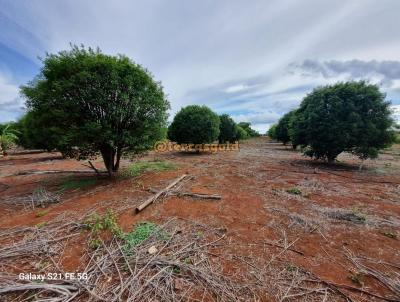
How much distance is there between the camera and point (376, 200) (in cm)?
567

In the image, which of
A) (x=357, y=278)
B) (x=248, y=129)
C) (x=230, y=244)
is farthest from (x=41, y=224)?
(x=248, y=129)

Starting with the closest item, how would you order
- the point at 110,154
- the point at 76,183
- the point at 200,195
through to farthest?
1. the point at 200,195
2. the point at 76,183
3. the point at 110,154

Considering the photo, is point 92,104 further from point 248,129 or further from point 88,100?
point 248,129

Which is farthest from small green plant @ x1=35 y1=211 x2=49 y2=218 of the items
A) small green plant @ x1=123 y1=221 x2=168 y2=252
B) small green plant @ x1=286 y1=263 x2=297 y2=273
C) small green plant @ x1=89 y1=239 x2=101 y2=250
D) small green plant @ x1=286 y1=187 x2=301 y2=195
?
small green plant @ x1=286 y1=187 x2=301 y2=195

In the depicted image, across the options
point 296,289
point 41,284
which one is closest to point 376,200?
point 296,289

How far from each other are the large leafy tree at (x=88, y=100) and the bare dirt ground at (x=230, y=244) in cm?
171

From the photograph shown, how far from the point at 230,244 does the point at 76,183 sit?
6.50 metres

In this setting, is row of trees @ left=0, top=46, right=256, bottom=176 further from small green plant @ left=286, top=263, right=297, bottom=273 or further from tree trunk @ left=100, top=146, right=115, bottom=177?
small green plant @ left=286, top=263, right=297, bottom=273

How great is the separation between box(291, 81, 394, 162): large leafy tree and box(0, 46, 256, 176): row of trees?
8554mm

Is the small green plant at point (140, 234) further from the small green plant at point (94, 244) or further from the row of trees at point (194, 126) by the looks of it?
the row of trees at point (194, 126)

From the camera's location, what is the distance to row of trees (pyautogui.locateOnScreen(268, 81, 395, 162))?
32.1 ft

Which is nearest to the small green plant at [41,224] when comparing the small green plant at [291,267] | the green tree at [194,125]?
the small green plant at [291,267]

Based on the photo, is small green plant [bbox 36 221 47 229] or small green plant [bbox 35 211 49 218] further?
small green plant [bbox 35 211 49 218]

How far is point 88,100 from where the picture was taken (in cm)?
643
